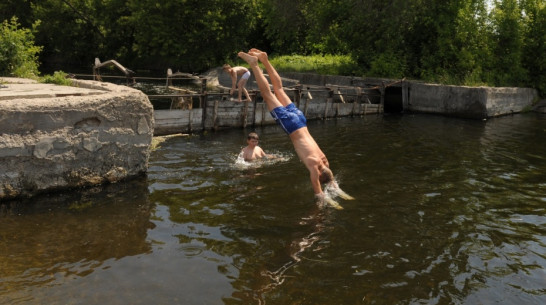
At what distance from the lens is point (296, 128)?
9438 mm

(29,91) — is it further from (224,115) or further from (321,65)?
(321,65)

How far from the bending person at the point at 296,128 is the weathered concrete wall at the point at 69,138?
2.82 m

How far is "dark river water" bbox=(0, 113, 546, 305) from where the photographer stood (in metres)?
6.01

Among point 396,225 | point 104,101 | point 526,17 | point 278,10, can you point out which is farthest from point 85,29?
point 396,225

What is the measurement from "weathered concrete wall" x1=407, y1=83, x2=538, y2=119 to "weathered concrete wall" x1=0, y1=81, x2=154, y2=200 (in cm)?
1856

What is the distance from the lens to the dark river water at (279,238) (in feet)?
19.7

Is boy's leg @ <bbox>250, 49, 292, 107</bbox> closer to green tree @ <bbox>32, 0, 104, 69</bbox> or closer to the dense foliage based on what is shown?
the dense foliage

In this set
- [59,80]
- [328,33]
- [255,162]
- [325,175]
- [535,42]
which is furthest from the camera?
[328,33]

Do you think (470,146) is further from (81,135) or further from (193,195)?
(81,135)

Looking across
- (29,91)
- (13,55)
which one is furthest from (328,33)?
(29,91)

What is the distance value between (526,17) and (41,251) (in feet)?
102

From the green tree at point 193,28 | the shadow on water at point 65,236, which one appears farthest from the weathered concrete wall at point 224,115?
the green tree at point 193,28

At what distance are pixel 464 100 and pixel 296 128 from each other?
56.9 ft

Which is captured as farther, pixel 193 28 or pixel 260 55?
pixel 193 28
